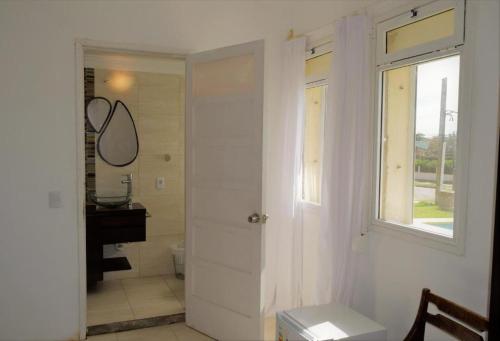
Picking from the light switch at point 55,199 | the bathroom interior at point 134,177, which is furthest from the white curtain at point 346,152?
the light switch at point 55,199

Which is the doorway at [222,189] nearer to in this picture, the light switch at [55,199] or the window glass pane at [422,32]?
the light switch at [55,199]

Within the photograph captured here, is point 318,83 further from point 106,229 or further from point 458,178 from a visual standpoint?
point 106,229

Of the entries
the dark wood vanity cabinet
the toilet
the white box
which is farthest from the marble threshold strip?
the white box

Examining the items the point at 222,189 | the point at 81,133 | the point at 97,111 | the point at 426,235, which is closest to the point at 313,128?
the point at 222,189

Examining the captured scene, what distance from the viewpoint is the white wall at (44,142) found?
281 cm

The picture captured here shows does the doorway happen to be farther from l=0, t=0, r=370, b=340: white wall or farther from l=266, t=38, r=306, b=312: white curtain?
l=266, t=38, r=306, b=312: white curtain

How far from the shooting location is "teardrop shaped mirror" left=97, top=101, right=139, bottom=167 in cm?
427

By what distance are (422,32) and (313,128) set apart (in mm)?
1281

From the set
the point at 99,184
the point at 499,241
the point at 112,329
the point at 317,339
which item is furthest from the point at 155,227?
the point at 499,241

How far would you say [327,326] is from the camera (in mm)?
2252

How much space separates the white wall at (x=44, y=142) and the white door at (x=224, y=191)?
0.20 metres

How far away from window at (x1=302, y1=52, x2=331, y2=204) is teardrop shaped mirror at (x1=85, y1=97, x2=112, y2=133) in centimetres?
212

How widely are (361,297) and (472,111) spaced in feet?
4.62

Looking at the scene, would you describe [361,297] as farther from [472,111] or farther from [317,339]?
[472,111]
